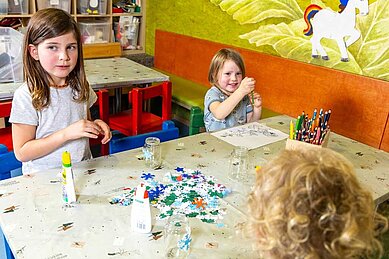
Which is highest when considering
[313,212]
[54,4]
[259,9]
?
[259,9]

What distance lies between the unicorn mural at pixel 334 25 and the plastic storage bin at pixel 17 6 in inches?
88.6

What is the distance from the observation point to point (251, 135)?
164 cm

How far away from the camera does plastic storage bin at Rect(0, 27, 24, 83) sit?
2.25m

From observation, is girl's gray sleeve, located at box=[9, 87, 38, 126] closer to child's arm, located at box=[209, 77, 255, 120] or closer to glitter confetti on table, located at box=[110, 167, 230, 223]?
glitter confetti on table, located at box=[110, 167, 230, 223]

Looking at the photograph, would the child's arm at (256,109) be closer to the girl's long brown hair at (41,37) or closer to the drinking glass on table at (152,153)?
the drinking glass on table at (152,153)

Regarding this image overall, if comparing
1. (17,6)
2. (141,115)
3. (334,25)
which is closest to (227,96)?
(141,115)

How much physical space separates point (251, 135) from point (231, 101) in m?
0.18

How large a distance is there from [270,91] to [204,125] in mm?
892

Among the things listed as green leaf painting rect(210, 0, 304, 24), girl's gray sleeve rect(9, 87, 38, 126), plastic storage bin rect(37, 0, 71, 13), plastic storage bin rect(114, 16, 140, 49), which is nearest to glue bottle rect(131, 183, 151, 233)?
girl's gray sleeve rect(9, 87, 38, 126)

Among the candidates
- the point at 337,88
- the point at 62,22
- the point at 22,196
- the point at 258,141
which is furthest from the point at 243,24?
the point at 22,196

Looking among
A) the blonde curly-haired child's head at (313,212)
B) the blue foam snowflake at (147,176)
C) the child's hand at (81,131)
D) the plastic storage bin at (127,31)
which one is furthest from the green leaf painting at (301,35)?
the blonde curly-haired child's head at (313,212)

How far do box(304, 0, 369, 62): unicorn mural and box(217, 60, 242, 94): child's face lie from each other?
72cm

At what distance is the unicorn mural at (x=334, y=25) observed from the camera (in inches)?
81.8

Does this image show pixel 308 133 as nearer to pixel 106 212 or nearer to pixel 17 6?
pixel 106 212
